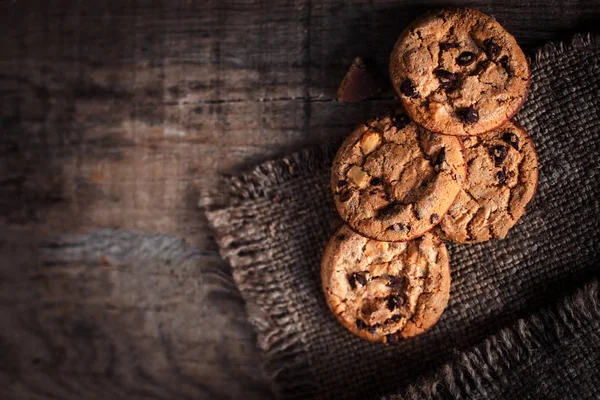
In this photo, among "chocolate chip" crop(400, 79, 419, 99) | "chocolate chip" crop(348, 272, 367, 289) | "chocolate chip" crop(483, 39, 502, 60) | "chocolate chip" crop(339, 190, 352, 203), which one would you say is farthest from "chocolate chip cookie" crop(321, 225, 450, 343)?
"chocolate chip" crop(483, 39, 502, 60)

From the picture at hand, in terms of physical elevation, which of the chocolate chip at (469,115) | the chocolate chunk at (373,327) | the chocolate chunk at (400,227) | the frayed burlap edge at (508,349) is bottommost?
the frayed burlap edge at (508,349)

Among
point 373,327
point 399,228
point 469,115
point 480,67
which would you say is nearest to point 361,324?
point 373,327

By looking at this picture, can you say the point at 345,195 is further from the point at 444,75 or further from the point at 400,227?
the point at 444,75

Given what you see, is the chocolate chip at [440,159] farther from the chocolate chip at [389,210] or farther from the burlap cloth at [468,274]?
the burlap cloth at [468,274]

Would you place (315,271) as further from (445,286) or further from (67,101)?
(67,101)

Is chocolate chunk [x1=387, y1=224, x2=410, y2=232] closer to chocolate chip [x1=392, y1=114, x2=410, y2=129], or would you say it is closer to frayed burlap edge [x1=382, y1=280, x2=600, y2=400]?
chocolate chip [x1=392, y1=114, x2=410, y2=129]

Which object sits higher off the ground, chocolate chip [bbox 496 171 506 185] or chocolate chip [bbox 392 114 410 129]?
chocolate chip [bbox 392 114 410 129]

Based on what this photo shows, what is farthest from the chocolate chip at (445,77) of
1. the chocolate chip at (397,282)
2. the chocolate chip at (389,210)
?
the chocolate chip at (397,282)
